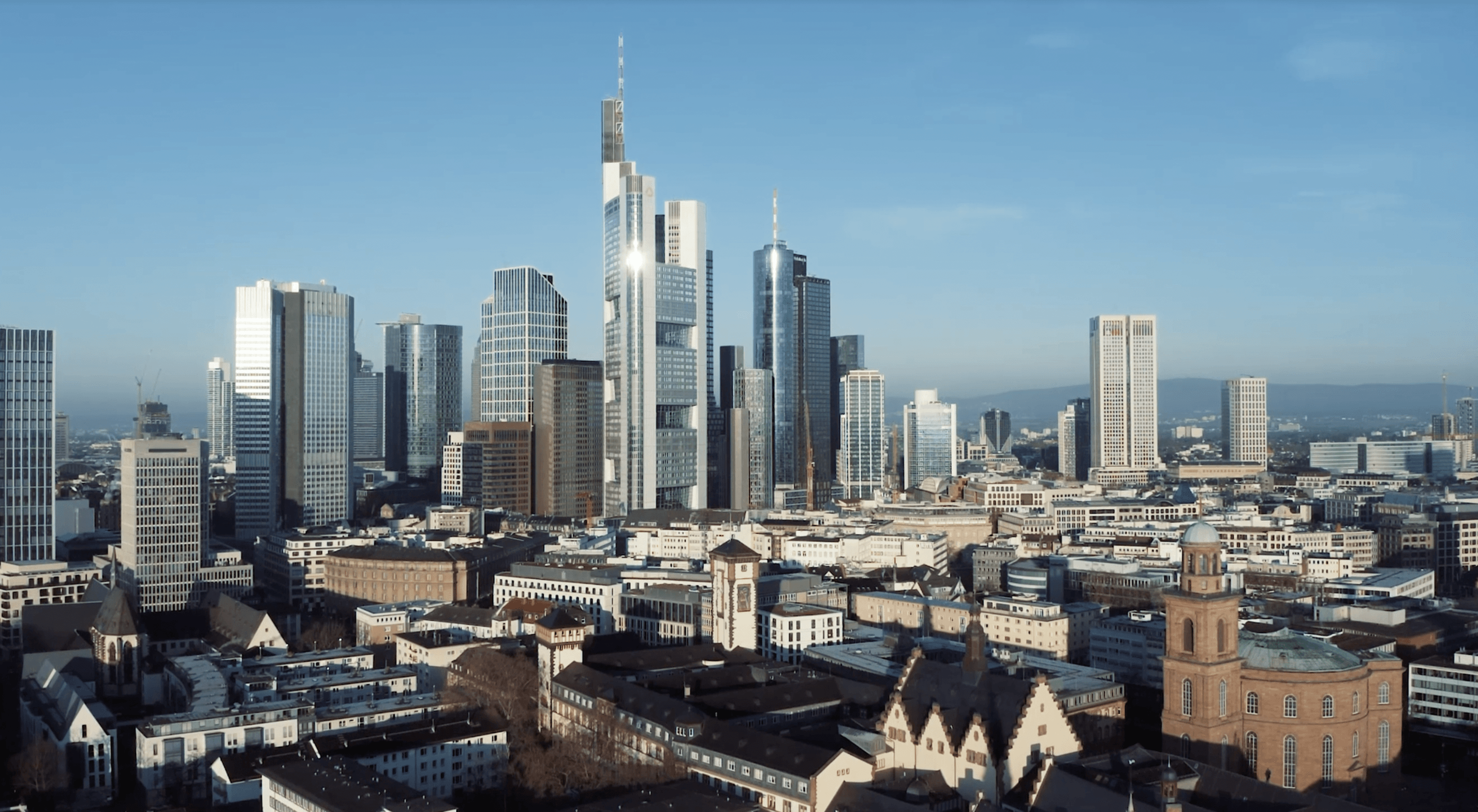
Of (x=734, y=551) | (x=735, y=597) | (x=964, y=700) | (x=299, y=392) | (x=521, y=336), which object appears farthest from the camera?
(x=521, y=336)

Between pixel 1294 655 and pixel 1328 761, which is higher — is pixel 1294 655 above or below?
above

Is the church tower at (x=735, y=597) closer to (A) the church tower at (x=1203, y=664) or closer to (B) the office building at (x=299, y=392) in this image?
(A) the church tower at (x=1203, y=664)

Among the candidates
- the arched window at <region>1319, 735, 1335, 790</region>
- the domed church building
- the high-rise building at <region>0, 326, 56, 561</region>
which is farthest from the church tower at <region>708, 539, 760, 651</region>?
the high-rise building at <region>0, 326, 56, 561</region>

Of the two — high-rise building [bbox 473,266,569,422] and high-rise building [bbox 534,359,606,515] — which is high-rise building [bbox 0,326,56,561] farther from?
high-rise building [bbox 473,266,569,422]

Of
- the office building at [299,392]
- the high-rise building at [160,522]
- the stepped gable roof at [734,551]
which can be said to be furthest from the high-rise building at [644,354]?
the stepped gable roof at [734,551]

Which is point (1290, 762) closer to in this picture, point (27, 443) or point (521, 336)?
point (27, 443)

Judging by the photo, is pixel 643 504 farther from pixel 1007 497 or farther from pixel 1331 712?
pixel 1331 712

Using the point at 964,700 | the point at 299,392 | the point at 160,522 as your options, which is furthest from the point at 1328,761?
the point at 299,392

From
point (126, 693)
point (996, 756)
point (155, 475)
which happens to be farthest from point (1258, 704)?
point (155, 475)
